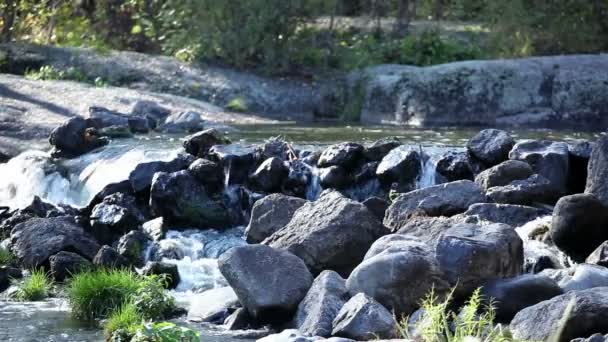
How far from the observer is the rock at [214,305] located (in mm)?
10695

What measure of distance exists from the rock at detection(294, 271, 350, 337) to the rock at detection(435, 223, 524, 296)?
0.92 meters

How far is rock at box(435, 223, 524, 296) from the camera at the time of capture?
10070 millimetres

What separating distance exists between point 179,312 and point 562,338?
12.7 ft

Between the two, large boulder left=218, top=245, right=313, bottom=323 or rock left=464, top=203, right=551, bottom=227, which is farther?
rock left=464, top=203, right=551, bottom=227

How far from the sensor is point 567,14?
24.7m

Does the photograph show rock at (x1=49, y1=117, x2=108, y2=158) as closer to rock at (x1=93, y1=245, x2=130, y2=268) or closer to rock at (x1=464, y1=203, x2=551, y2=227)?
rock at (x1=93, y1=245, x2=130, y2=268)

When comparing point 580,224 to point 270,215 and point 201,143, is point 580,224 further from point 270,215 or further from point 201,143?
point 201,143

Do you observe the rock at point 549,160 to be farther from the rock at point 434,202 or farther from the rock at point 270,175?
the rock at point 270,175

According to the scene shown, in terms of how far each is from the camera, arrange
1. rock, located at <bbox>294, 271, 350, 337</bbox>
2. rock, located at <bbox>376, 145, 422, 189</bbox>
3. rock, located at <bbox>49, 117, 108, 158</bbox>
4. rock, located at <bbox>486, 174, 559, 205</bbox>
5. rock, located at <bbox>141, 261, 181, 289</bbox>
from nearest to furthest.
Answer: rock, located at <bbox>294, 271, 350, 337</bbox>, rock, located at <bbox>141, 261, 181, 289</bbox>, rock, located at <bbox>486, 174, 559, 205</bbox>, rock, located at <bbox>376, 145, 422, 189</bbox>, rock, located at <bbox>49, 117, 108, 158</bbox>

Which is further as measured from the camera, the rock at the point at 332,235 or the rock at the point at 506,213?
the rock at the point at 506,213

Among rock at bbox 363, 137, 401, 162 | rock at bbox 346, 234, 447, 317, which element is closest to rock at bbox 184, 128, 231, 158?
rock at bbox 363, 137, 401, 162

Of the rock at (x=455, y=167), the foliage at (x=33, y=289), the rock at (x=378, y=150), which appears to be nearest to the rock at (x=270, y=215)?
the foliage at (x=33, y=289)

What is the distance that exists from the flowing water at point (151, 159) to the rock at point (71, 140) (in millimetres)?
238

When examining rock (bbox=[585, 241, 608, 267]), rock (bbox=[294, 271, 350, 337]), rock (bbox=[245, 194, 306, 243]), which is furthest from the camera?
rock (bbox=[245, 194, 306, 243])
